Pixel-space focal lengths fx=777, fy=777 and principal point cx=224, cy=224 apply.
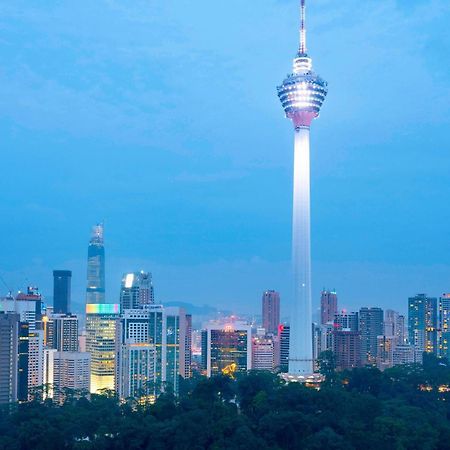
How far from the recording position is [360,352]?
149ft

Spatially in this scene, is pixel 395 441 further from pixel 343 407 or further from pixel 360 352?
pixel 360 352

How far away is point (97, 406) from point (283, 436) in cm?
702

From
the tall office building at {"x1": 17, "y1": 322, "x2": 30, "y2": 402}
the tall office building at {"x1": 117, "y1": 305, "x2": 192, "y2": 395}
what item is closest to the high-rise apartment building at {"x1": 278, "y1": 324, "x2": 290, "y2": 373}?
the tall office building at {"x1": 117, "y1": 305, "x2": 192, "y2": 395}

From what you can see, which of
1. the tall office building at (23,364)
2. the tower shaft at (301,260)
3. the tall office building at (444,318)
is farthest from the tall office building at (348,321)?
the tall office building at (23,364)

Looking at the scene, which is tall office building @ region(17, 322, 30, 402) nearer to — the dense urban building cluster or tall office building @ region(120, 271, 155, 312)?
the dense urban building cluster

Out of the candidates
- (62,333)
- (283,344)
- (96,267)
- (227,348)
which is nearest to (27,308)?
(62,333)

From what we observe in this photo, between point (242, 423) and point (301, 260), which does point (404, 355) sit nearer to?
point (301, 260)

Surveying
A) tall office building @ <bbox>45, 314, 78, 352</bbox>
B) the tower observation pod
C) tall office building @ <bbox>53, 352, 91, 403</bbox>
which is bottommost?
tall office building @ <bbox>53, 352, 91, 403</bbox>

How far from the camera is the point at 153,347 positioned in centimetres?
4028

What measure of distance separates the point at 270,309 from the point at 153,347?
1046 inches

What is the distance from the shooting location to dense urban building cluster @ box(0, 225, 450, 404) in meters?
32.8

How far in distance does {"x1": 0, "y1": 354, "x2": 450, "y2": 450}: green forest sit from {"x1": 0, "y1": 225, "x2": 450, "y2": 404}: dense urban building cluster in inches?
340

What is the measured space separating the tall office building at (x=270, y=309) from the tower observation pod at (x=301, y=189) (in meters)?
28.0

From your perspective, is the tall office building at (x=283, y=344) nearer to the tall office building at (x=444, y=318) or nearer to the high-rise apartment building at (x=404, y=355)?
the high-rise apartment building at (x=404, y=355)
